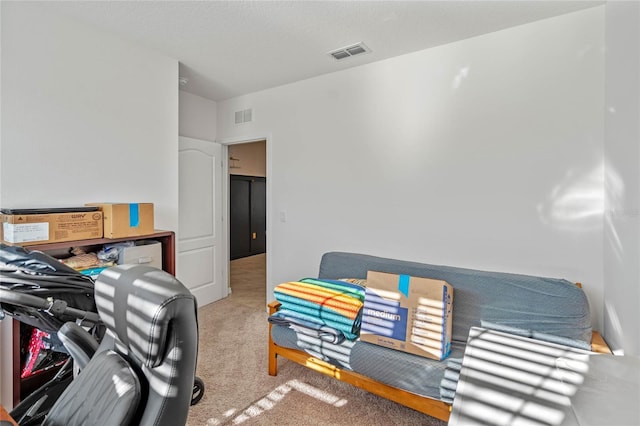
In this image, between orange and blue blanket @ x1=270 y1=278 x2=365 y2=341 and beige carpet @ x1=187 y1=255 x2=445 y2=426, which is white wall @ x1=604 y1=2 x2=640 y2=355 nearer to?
beige carpet @ x1=187 y1=255 x2=445 y2=426

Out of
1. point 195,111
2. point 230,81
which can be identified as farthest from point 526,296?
point 195,111

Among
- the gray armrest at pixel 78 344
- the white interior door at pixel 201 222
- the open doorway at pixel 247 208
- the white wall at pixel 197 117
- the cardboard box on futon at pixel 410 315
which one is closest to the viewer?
the gray armrest at pixel 78 344

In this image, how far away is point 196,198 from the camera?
4.09 m

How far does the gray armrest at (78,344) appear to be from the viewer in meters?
1.27

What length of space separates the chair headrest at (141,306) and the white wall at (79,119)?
1.42 meters

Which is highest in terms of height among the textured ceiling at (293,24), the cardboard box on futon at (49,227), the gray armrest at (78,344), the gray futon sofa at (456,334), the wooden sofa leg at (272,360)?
the textured ceiling at (293,24)

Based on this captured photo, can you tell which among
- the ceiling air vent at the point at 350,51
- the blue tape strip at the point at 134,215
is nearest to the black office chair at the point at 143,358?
the blue tape strip at the point at 134,215

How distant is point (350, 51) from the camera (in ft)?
9.72

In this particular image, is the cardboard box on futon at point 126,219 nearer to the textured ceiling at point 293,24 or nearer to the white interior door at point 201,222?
the white interior door at point 201,222

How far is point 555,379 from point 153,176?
10.6ft

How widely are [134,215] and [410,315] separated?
213cm

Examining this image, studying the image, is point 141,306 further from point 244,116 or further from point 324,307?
point 244,116

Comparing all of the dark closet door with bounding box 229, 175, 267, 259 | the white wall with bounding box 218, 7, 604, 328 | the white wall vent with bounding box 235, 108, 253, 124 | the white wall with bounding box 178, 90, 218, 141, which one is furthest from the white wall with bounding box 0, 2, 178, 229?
the dark closet door with bounding box 229, 175, 267, 259

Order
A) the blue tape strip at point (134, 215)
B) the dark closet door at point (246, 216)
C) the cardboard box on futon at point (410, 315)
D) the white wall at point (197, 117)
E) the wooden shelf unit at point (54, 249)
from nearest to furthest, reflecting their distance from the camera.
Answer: the wooden shelf unit at point (54, 249)
the cardboard box on futon at point (410, 315)
the blue tape strip at point (134, 215)
the white wall at point (197, 117)
the dark closet door at point (246, 216)
